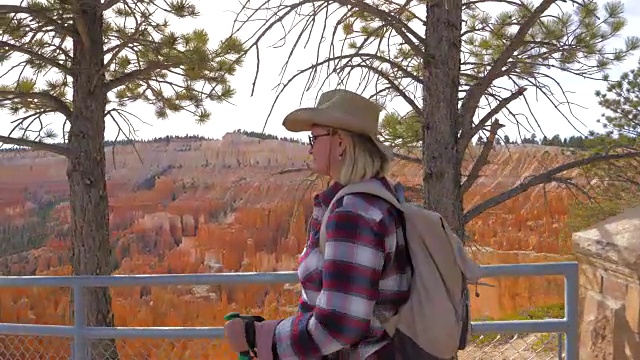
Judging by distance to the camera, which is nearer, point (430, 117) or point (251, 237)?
point (430, 117)

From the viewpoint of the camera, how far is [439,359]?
1.62m

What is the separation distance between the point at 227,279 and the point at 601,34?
3.93 meters

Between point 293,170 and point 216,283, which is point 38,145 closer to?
point 293,170

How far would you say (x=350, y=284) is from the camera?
1.45m

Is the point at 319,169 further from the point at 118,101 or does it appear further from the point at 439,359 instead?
the point at 118,101

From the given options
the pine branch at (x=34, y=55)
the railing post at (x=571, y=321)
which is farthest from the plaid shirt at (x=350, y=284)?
the pine branch at (x=34, y=55)

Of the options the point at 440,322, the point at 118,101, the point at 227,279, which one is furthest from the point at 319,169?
the point at 118,101

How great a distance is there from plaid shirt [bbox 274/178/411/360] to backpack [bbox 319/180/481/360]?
2 centimetres

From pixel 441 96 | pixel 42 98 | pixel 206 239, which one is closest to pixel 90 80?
pixel 42 98

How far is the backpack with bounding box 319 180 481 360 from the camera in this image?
1.59 meters

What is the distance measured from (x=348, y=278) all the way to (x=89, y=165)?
6644 mm

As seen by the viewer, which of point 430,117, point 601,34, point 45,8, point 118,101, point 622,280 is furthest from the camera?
point 118,101

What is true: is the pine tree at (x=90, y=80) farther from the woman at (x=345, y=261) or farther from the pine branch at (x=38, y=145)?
the woman at (x=345, y=261)

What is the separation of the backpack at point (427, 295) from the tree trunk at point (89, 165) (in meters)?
6.54
